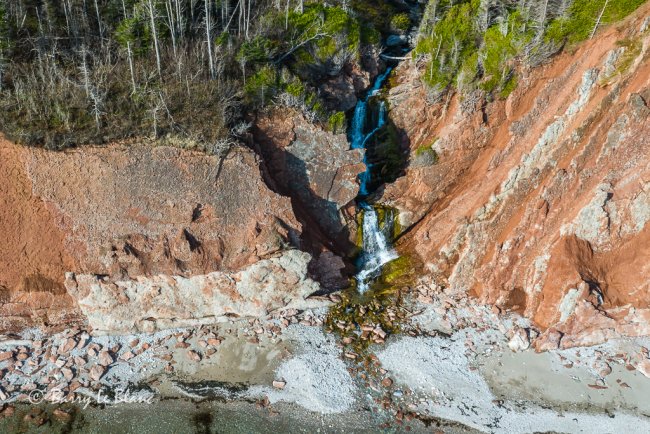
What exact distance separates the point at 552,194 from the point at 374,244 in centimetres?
897

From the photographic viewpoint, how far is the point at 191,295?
18172mm

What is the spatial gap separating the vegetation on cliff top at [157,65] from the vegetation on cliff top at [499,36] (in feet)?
17.0

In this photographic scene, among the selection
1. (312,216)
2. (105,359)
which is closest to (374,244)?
(312,216)

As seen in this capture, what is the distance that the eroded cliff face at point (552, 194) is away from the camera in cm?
1753

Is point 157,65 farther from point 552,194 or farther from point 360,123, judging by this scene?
point 552,194

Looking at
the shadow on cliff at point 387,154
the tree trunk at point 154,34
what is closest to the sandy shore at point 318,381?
the shadow on cliff at point 387,154

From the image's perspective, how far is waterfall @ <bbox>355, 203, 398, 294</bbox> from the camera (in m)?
22.8

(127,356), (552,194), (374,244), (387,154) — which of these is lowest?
(127,356)

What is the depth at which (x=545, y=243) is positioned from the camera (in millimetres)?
18812

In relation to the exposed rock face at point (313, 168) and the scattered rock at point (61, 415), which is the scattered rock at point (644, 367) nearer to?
the exposed rock face at point (313, 168)

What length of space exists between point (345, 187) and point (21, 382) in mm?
16026

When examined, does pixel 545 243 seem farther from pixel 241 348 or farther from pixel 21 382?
pixel 21 382

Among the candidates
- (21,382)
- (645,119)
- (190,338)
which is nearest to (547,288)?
(645,119)

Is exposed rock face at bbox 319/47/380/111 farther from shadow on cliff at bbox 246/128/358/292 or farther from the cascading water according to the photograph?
shadow on cliff at bbox 246/128/358/292
